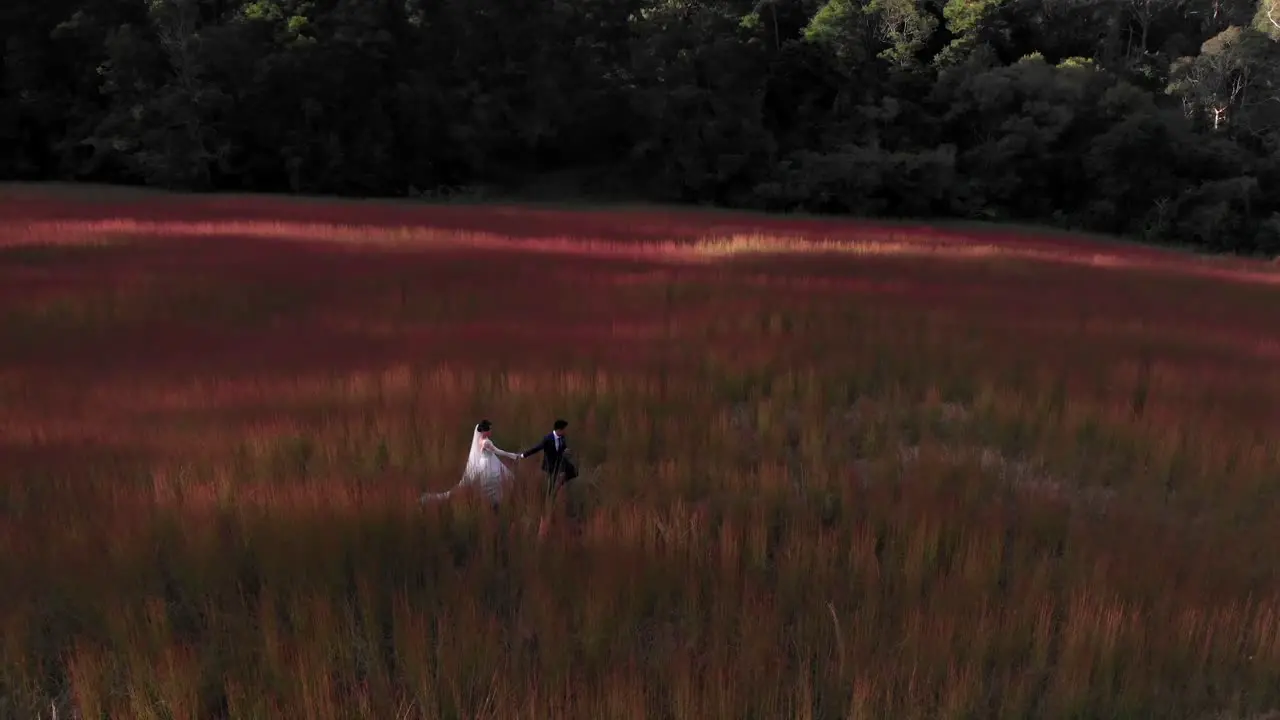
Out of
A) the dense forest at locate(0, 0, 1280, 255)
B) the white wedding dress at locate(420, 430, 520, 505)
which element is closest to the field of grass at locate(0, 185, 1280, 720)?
the white wedding dress at locate(420, 430, 520, 505)

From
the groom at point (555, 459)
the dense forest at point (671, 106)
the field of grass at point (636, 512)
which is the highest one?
the dense forest at point (671, 106)

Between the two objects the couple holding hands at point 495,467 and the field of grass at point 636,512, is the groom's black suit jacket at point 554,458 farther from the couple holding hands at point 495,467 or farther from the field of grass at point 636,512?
the field of grass at point 636,512

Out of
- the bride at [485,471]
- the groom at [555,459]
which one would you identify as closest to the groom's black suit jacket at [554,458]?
the groom at [555,459]

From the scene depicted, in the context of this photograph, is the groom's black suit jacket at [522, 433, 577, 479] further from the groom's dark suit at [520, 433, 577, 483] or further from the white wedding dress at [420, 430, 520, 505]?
the white wedding dress at [420, 430, 520, 505]

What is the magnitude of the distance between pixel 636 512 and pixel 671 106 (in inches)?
1228

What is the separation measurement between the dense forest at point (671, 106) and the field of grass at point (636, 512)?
23.4m

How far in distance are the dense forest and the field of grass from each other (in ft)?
76.7

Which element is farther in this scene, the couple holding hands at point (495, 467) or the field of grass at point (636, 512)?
the couple holding hands at point (495, 467)

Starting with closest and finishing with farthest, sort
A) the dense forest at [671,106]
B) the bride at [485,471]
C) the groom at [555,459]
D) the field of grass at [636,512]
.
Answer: the field of grass at [636,512], the bride at [485,471], the groom at [555,459], the dense forest at [671,106]

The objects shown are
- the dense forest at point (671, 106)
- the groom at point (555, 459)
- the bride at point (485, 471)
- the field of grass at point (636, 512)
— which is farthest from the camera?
the dense forest at point (671, 106)

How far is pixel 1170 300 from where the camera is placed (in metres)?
11.4

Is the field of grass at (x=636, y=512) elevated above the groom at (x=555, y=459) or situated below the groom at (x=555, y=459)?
below

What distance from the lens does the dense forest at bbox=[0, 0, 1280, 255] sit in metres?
29.8

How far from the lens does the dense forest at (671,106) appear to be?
2983 cm
